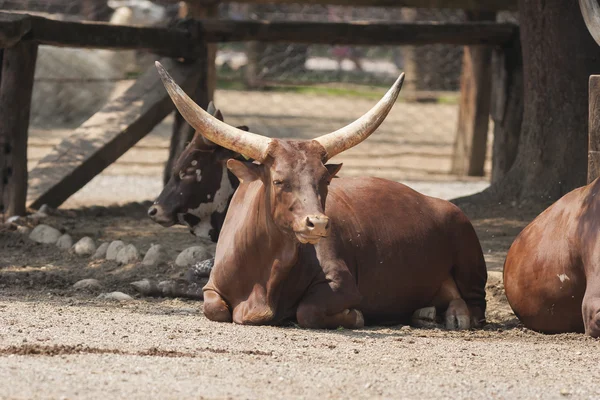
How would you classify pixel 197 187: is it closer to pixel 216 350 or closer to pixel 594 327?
pixel 216 350

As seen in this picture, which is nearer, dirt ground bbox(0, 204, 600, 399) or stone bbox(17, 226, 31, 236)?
dirt ground bbox(0, 204, 600, 399)

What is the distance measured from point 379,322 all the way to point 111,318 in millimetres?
1436

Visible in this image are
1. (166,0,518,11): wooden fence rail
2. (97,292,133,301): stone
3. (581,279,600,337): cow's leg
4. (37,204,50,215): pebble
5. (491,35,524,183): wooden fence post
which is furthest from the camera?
(166,0,518,11): wooden fence rail

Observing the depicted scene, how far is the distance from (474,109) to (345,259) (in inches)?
260

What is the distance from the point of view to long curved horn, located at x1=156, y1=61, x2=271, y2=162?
559cm

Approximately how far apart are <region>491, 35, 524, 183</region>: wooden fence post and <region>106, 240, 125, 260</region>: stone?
4.03 meters

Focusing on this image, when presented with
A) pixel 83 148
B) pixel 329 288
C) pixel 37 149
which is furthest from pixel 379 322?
pixel 37 149

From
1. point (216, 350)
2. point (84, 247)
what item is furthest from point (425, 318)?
point (84, 247)

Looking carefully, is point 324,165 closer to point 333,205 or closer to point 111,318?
point 333,205

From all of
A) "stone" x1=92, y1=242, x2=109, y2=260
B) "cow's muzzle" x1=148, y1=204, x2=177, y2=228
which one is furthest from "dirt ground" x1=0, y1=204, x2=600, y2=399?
"stone" x1=92, y1=242, x2=109, y2=260

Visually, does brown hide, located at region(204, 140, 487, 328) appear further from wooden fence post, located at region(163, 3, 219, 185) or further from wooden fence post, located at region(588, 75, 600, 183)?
wooden fence post, located at region(163, 3, 219, 185)

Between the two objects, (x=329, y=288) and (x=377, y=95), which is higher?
(x=377, y=95)

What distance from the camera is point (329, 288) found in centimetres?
573

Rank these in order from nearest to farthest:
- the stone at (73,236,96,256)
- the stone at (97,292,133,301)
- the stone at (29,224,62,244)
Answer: the stone at (97,292,133,301) → the stone at (73,236,96,256) → the stone at (29,224,62,244)
